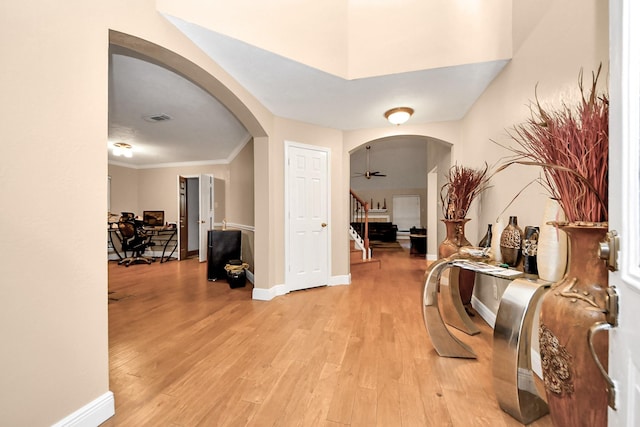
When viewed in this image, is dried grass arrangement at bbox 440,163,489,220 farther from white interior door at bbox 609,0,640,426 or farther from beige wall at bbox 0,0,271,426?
beige wall at bbox 0,0,271,426

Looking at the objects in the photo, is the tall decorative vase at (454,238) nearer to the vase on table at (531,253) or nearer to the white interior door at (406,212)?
the vase on table at (531,253)

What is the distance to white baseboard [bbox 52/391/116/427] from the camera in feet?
3.84

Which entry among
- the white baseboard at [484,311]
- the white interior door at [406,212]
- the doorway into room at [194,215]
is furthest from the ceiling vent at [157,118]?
the white interior door at [406,212]

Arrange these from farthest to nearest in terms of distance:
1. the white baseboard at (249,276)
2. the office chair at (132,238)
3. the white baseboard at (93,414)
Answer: the office chair at (132,238) → the white baseboard at (249,276) → the white baseboard at (93,414)

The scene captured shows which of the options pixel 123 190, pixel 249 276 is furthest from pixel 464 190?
pixel 123 190

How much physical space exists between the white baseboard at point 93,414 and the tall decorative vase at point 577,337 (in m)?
2.05

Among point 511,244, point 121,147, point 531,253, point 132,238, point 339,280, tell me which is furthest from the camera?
point 132,238

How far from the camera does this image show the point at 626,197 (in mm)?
626

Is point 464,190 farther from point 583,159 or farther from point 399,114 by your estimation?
point 583,159

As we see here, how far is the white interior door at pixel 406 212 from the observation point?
1040cm

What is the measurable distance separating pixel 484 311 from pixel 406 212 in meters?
8.15

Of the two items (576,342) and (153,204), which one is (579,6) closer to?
(576,342)

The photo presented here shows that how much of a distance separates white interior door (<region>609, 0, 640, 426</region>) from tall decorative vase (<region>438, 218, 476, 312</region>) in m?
2.06

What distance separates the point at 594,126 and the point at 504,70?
1790mm
